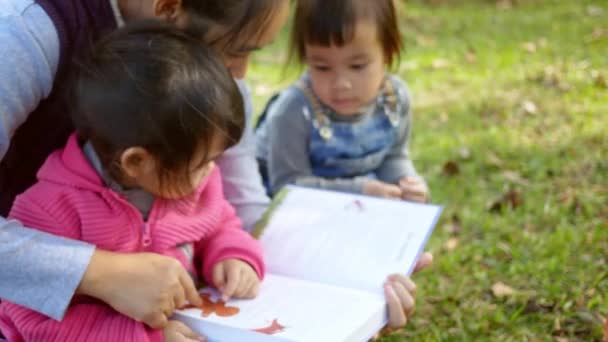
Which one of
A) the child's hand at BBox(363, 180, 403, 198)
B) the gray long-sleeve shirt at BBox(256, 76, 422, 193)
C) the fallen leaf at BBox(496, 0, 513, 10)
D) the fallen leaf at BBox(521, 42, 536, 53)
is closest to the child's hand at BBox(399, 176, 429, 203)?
the child's hand at BBox(363, 180, 403, 198)

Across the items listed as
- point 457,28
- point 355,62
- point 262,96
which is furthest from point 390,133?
point 457,28

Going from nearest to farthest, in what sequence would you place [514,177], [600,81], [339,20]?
[339,20]
[514,177]
[600,81]

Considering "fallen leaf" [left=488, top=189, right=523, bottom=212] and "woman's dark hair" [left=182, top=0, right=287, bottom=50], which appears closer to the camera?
"woman's dark hair" [left=182, top=0, right=287, bottom=50]

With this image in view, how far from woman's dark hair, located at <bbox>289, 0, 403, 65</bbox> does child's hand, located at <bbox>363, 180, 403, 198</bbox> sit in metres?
0.38

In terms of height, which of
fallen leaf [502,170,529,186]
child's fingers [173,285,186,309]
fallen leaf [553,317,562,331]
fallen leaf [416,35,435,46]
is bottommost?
fallen leaf [416,35,435,46]

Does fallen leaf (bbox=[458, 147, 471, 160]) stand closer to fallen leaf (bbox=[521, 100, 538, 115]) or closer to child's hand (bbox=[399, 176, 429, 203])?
fallen leaf (bbox=[521, 100, 538, 115])

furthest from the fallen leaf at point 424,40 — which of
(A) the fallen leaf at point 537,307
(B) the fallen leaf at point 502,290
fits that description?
(A) the fallen leaf at point 537,307

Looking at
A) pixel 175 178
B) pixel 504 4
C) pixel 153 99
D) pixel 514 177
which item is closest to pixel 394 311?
pixel 175 178

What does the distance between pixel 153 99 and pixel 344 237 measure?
570mm

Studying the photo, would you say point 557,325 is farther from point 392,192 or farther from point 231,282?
point 231,282

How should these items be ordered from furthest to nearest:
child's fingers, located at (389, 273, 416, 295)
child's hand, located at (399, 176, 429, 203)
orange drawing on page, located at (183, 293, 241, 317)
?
child's hand, located at (399, 176, 429, 203), child's fingers, located at (389, 273, 416, 295), orange drawing on page, located at (183, 293, 241, 317)

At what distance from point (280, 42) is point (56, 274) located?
12.7 ft

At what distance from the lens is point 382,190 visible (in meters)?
1.94

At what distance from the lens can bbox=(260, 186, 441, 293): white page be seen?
150cm
